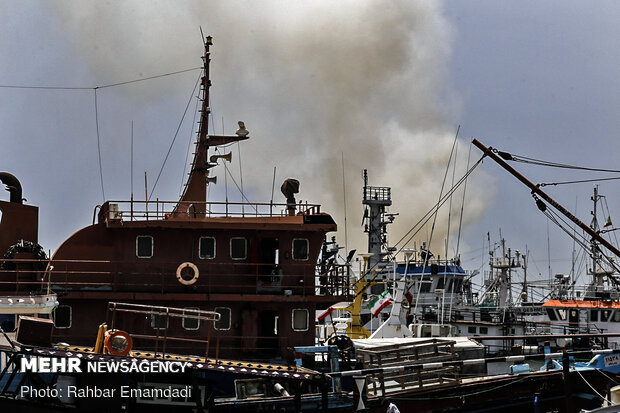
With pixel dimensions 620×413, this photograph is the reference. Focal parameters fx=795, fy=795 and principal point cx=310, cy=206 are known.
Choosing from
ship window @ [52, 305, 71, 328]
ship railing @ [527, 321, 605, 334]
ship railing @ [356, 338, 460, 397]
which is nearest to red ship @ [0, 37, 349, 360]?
ship window @ [52, 305, 71, 328]

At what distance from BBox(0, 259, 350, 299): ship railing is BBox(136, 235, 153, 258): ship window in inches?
12.3

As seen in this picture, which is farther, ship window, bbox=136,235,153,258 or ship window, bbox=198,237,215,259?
ship window, bbox=198,237,215,259

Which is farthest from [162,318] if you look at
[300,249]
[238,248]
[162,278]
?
[300,249]

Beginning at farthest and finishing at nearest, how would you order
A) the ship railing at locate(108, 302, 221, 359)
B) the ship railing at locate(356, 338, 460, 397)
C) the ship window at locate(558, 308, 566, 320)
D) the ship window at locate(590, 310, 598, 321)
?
the ship window at locate(558, 308, 566, 320)
the ship window at locate(590, 310, 598, 321)
the ship railing at locate(356, 338, 460, 397)
the ship railing at locate(108, 302, 221, 359)

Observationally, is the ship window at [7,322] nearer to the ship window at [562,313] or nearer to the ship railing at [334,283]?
the ship railing at [334,283]

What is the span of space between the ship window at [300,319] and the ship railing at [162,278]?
1.96 ft

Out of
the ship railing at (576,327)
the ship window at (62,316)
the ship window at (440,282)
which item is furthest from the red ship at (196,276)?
the ship window at (440,282)

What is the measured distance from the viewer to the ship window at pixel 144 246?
27.4m

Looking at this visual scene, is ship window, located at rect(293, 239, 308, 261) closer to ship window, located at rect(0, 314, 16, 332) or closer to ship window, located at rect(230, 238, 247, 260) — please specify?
ship window, located at rect(230, 238, 247, 260)

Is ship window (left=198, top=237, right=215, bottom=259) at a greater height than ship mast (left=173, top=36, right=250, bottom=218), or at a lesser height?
lesser

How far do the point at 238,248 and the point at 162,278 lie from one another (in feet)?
9.34

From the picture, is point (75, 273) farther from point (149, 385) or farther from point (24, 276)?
point (149, 385)

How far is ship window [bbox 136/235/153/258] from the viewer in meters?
27.4

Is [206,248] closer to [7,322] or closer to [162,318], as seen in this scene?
[162,318]
